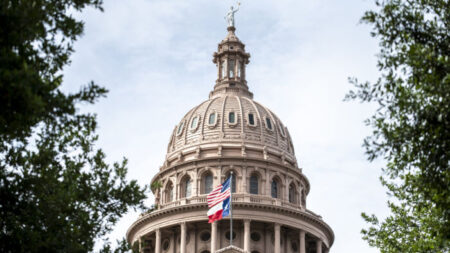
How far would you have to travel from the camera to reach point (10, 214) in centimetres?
2234

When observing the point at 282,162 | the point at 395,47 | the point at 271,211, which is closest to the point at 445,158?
the point at 395,47

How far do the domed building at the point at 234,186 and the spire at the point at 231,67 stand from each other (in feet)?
0.88

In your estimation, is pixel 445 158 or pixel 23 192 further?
pixel 23 192

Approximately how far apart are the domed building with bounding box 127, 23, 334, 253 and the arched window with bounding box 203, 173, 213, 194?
0.03 metres

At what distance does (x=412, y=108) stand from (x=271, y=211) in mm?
53840

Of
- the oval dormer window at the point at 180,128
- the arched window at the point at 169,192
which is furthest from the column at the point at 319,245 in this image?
the oval dormer window at the point at 180,128

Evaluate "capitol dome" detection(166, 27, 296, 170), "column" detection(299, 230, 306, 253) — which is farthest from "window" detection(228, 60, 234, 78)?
"column" detection(299, 230, 306, 253)

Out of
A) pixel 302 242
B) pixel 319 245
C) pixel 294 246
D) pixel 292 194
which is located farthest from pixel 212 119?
pixel 319 245

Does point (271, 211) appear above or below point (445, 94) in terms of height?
above

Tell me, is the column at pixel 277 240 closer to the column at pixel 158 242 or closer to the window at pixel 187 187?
the window at pixel 187 187

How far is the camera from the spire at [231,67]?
88188 millimetres

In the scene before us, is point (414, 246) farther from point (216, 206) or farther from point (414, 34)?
point (216, 206)

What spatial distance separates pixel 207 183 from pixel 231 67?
19.0 metres

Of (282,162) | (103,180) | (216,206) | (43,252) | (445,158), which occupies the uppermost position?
(282,162)
